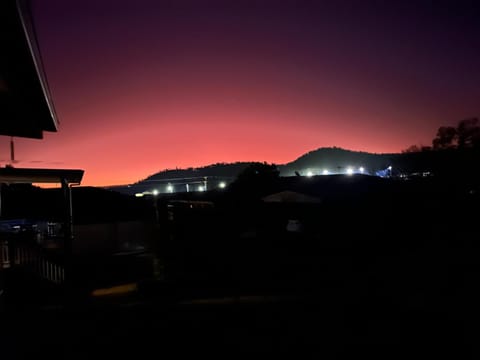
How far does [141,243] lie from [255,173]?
729 inches

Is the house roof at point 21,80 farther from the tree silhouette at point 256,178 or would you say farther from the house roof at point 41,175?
the tree silhouette at point 256,178

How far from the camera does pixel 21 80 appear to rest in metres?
2.42

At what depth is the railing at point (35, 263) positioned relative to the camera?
680 cm

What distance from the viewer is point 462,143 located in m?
22.8

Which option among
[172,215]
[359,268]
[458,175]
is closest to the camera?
[359,268]

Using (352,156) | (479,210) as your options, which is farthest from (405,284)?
(352,156)

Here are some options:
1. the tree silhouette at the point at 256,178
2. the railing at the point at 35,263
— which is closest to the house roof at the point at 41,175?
the railing at the point at 35,263

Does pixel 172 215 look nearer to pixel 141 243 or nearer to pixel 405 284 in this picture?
pixel 405 284

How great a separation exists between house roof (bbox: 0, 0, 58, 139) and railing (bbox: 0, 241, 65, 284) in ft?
13.1

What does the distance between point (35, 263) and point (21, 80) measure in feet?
21.1

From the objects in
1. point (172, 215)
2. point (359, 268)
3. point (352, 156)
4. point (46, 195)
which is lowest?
point (359, 268)

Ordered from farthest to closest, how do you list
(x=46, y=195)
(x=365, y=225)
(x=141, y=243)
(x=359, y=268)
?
(x=141, y=243), (x=46, y=195), (x=365, y=225), (x=359, y=268)

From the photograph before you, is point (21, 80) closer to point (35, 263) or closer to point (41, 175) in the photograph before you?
point (41, 175)

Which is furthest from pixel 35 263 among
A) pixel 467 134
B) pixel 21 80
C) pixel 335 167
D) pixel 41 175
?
pixel 335 167
